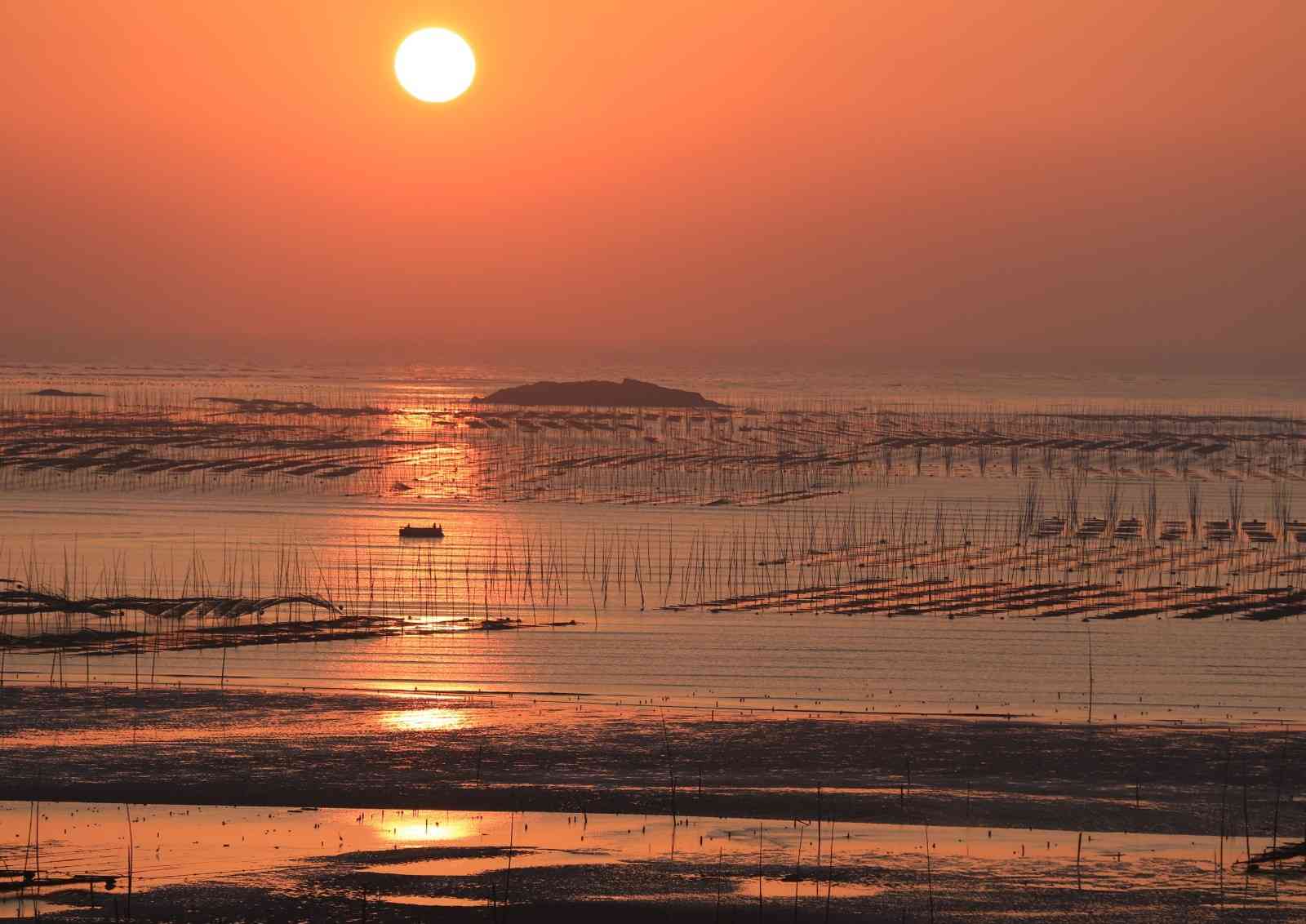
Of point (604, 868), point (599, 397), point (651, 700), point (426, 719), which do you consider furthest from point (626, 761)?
point (599, 397)

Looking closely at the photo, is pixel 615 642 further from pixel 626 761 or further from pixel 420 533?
pixel 420 533

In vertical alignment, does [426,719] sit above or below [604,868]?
above

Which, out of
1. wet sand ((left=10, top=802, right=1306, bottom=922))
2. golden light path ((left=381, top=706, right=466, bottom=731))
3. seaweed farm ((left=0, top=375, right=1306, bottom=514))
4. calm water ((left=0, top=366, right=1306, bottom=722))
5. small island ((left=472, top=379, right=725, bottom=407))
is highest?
small island ((left=472, top=379, right=725, bottom=407))

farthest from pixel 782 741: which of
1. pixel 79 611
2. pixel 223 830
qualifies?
pixel 79 611

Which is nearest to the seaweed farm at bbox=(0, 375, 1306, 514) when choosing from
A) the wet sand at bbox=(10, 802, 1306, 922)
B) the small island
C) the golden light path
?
the small island

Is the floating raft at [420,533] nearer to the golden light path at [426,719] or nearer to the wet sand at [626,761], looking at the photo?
the wet sand at [626,761]

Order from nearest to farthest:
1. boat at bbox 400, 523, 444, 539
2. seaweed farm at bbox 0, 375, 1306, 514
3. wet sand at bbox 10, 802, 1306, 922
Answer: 1. wet sand at bbox 10, 802, 1306, 922
2. boat at bbox 400, 523, 444, 539
3. seaweed farm at bbox 0, 375, 1306, 514

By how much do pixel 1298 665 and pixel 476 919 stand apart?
16263 millimetres

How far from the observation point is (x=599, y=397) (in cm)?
10675

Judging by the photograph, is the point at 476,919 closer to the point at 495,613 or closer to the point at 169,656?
the point at 169,656

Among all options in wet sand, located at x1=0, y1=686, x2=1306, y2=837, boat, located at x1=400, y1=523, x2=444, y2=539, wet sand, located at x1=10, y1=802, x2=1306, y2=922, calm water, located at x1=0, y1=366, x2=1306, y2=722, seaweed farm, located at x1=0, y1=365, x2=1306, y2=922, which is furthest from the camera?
boat, located at x1=400, y1=523, x2=444, y2=539

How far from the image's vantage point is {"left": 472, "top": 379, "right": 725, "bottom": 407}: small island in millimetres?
105062

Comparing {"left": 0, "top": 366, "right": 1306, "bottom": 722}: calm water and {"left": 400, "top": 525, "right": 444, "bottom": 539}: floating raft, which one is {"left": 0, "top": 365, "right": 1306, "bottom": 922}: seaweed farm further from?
{"left": 400, "top": 525, "right": 444, "bottom": 539}: floating raft

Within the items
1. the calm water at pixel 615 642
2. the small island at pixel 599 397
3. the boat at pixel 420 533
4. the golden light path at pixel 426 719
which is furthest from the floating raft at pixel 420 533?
the small island at pixel 599 397
